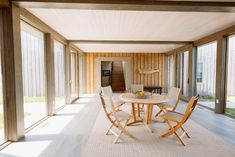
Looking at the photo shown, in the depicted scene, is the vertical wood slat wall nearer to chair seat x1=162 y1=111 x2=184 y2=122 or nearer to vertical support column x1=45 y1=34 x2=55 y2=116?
vertical support column x1=45 y1=34 x2=55 y2=116

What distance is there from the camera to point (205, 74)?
5.55m

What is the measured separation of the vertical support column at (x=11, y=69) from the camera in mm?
2305

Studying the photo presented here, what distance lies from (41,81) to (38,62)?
1.68 feet

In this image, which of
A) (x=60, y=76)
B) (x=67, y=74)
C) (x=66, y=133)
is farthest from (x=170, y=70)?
(x=66, y=133)

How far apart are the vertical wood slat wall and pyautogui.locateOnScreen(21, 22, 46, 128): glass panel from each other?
4.23 m

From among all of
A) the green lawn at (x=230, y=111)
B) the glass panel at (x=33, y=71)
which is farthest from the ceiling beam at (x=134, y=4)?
the green lawn at (x=230, y=111)

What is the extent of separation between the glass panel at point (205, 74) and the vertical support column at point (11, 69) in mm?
5598

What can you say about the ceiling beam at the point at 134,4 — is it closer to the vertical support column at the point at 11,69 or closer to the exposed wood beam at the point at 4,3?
the exposed wood beam at the point at 4,3

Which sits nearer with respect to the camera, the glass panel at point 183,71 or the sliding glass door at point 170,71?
the glass panel at point 183,71

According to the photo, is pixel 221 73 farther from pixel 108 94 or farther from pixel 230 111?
pixel 108 94

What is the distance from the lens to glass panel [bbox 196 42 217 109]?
5219 millimetres

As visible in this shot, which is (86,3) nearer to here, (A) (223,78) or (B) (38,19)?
A: (B) (38,19)

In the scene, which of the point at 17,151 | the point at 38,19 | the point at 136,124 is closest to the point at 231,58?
the point at 136,124

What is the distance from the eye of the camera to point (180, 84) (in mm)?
6742
